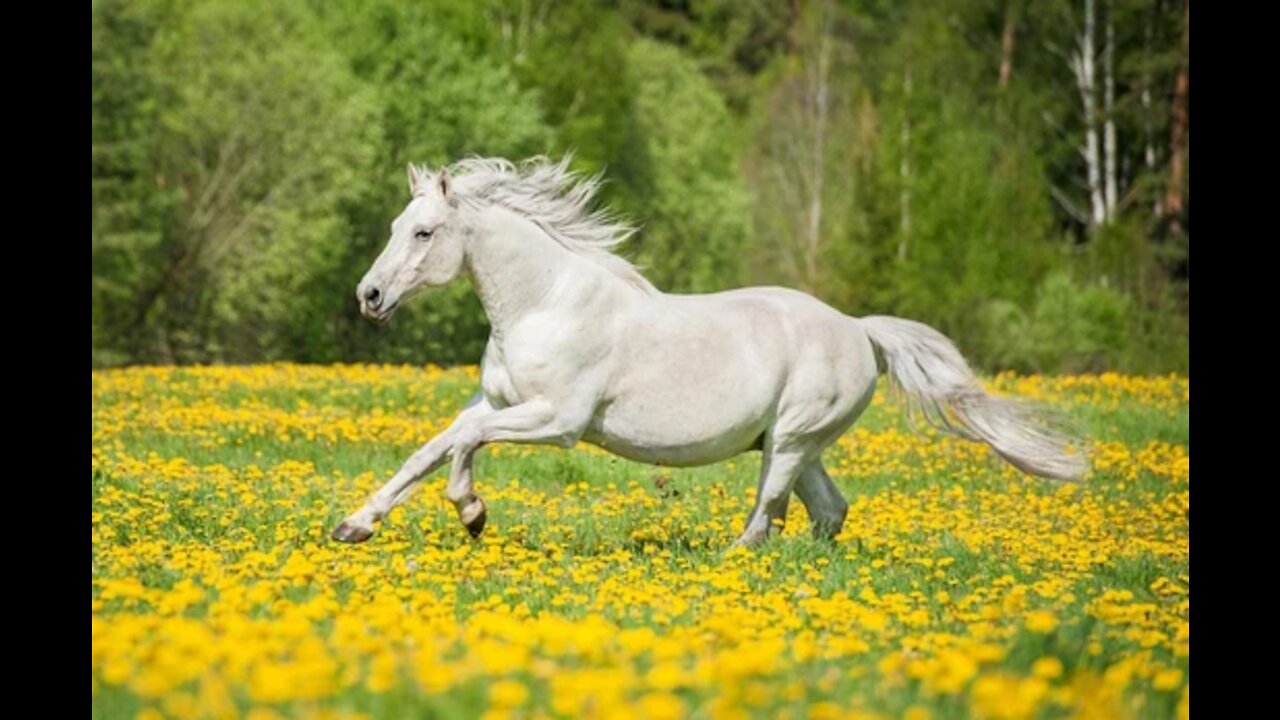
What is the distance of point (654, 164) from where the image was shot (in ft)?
174

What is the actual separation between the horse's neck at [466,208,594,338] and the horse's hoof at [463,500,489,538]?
1015 millimetres

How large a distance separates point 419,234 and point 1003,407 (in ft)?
13.4

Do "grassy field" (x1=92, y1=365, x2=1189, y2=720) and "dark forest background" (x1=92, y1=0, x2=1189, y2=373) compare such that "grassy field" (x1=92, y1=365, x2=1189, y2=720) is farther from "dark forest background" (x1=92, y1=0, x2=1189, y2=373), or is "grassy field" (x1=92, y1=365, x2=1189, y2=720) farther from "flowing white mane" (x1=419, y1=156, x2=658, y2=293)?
"dark forest background" (x1=92, y1=0, x2=1189, y2=373)

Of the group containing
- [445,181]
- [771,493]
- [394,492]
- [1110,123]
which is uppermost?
[445,181]

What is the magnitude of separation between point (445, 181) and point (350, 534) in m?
2.05

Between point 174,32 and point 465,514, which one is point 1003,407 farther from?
point 174,32

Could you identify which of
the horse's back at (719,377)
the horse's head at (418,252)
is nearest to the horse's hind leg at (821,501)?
the horse's back at (719,377)

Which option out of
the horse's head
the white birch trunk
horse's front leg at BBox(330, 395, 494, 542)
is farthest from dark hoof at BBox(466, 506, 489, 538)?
the white birch trunk

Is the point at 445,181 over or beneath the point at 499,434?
over

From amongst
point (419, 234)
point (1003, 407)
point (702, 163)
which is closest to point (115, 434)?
point (419, 234)

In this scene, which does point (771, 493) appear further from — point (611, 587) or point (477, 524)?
point (611, 587)

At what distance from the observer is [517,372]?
10289mm

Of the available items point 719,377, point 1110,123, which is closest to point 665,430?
point 719,377

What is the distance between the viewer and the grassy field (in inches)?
221
